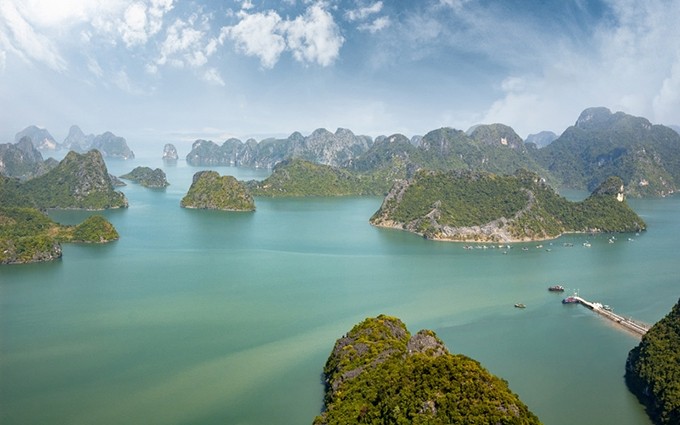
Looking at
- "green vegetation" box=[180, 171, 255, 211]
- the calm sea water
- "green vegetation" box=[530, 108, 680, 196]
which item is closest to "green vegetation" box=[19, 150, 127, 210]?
"green vegetation" box=[180, 171, 255, 211]

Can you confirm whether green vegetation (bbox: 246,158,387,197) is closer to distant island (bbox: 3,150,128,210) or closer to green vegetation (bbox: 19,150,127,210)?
distant island (bbox: 3,150,128,210)

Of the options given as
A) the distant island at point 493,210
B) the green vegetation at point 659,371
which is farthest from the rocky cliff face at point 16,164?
the green vegetation at point 659,371

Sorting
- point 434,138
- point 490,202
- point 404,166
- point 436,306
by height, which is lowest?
point 436,306

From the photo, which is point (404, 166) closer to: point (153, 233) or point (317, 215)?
point (317, 215)

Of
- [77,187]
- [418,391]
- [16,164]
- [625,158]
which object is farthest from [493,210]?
[16,164]

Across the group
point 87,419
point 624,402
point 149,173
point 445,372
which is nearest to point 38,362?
point 87,419

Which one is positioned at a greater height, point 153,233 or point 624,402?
point 153,233

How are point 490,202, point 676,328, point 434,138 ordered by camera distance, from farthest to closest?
1. point 434,138
2. point 490,202
3. point 676,328
